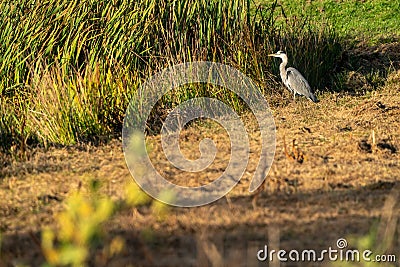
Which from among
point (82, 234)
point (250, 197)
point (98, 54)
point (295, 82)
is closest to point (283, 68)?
point (295, 82)

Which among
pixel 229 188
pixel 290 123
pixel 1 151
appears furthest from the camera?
pixel 290 123

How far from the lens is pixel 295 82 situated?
8.50 meters

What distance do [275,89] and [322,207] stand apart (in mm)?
4100

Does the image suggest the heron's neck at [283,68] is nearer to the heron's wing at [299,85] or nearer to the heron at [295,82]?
the heron at [295,82]

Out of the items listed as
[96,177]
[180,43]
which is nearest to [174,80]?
[180,43]

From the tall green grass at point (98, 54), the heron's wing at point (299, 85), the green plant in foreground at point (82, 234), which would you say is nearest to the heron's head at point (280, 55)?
the tall green grass at point (98, 54)

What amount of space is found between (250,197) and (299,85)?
3283 millimetres

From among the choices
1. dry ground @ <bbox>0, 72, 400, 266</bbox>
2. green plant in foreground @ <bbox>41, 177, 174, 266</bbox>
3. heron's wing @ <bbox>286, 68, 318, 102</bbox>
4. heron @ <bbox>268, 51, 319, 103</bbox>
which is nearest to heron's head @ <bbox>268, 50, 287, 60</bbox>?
heron @ <bbox>268, 51, 319, 103</bbox>

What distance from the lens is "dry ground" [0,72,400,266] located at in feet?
14.6

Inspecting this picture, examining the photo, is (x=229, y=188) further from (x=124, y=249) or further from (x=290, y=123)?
(x=290, y=123)

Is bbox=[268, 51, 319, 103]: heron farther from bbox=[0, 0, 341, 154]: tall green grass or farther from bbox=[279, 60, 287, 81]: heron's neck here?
bbox=[0, 0, 341, 154]: tall green grass

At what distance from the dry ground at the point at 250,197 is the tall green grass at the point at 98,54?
525 millimetres

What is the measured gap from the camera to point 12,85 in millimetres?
8039

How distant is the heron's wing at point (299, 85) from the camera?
27.8 ft
